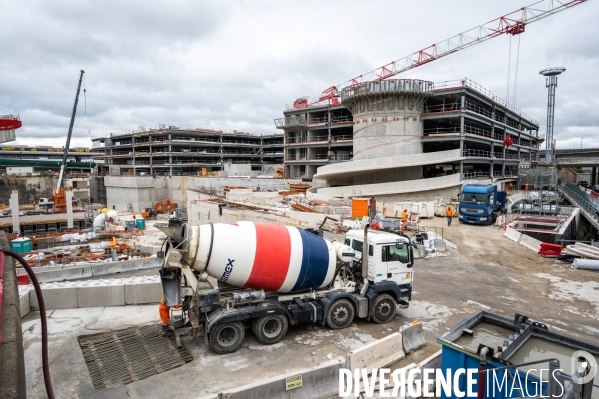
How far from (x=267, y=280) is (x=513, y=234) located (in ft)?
70.0

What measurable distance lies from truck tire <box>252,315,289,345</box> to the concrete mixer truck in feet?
0.08

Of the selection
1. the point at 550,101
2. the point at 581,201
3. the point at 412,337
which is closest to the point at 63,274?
the point at 412,337

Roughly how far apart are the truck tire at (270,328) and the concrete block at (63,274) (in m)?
9.66

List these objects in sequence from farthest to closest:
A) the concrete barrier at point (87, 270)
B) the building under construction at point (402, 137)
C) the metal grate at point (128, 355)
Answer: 1. the building under construction at point (402, 137)
2. the concrete barrier at point (87, 270)
3. the metal grate at point (128, 355)

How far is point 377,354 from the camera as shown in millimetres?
8617

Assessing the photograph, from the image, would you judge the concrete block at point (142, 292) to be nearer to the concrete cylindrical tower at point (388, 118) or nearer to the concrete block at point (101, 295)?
the concrete block at point (101, 295)

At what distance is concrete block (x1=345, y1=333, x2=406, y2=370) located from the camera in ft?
26.5

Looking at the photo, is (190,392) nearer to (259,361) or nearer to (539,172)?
(259,361)

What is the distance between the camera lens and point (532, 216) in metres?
28.2

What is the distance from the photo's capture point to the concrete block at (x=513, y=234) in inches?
950

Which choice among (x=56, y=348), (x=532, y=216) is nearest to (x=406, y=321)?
(x=56, y=348)

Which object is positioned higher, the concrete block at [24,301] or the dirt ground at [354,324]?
the concrete block at [24,301]

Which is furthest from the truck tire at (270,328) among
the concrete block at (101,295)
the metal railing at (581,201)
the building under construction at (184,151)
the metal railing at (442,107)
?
the building under construction at (184,151)

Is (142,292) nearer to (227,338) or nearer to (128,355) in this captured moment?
(128,355)
